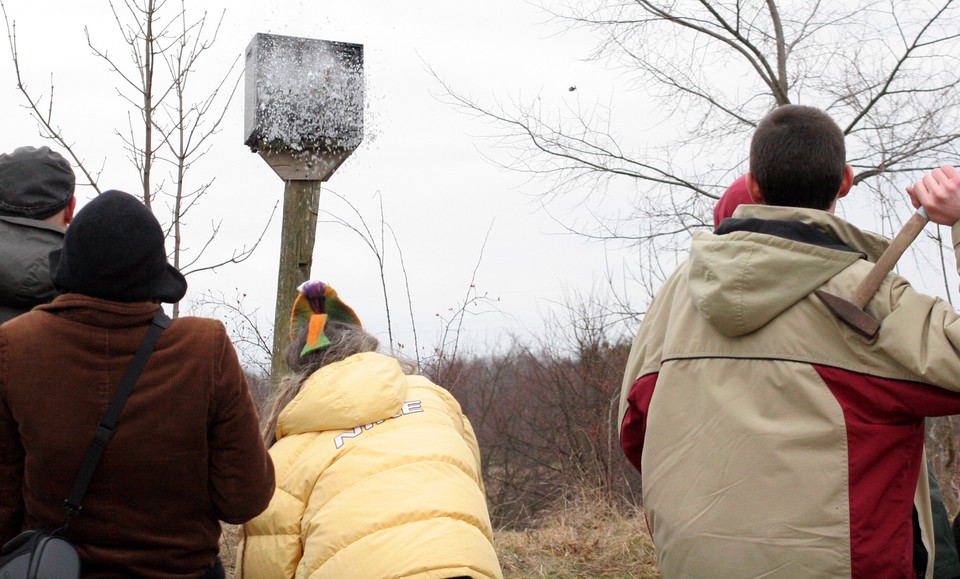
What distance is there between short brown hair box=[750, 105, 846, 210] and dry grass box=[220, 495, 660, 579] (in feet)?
11.4

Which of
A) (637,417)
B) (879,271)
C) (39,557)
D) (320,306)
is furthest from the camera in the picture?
(320,306)

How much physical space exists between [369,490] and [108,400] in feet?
2.34

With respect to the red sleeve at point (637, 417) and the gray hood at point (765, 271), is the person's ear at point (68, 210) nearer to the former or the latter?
the red sleeve at point (637, 417)

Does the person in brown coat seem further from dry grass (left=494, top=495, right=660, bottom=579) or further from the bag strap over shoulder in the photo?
dry grass (left=494, top=495, right=660, bottom=579)

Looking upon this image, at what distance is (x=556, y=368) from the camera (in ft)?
60.4

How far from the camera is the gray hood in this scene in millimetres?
1884

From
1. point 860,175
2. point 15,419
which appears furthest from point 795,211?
point 860,175

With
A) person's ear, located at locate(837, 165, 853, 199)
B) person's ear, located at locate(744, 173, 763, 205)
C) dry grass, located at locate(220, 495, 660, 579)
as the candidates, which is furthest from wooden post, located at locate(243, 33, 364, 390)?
person's ear, located at locate(837, 165, 853, 199)

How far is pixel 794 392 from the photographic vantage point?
1.85 m

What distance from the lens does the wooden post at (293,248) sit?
4465mm

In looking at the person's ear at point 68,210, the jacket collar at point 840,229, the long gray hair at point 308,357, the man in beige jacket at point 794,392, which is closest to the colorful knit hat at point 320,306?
the long gray hair at point 308,357

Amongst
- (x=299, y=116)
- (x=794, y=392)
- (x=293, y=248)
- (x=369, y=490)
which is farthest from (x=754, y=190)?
(x=293, y=248)

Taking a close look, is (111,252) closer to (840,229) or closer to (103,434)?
(103,434)

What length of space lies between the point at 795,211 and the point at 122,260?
150 centimetres
